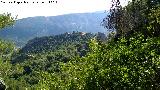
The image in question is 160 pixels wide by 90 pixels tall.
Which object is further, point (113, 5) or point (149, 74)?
point (113, 5)

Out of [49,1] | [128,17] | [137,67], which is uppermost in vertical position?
[49,1]

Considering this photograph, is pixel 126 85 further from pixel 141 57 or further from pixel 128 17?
pixel 128 17

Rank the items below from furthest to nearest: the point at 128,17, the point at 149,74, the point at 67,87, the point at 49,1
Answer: the point at 128,17 < the point at 67,87 < the point at 149,74 < the point at 49,1

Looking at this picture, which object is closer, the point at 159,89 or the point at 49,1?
the point at 49,1

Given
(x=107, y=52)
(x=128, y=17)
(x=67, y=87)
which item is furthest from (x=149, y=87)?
(x=128, y=17)

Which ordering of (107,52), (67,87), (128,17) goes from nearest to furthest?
(107,52)
(67,87)
(128,17)

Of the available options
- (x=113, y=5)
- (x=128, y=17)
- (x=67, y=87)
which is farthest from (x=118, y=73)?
(x=128, y=17)

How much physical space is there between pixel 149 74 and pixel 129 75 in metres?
1.11

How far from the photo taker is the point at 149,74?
2025 centimetres

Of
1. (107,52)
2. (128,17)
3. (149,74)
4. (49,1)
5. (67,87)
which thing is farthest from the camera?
(128,17)

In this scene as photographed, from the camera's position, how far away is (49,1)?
1400 centimetres

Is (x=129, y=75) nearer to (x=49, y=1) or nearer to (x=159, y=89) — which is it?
(x=159, y=89)

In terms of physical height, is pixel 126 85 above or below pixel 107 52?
below

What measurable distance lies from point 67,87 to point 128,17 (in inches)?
4267
